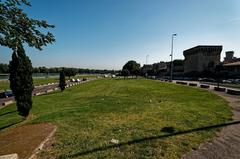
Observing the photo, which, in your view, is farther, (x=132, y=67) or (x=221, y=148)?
(x=132, y=67)

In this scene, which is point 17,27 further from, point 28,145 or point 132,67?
point 132,67

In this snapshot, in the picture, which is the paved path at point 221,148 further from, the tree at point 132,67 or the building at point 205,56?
the tree at point 132,67

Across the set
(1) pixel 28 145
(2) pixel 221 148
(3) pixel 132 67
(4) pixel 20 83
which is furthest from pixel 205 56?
(1) pixel 28 145

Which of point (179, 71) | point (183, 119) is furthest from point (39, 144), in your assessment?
point (179, 71)

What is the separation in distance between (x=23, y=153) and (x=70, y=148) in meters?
1.43

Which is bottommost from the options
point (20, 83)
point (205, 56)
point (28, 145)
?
point (28, 145)

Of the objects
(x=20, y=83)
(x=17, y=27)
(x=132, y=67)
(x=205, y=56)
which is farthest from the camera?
(x=132, y=67)

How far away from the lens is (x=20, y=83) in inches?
460

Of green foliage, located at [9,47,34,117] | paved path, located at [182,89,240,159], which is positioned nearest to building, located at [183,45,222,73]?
paved path, located at [182,89,240,159]

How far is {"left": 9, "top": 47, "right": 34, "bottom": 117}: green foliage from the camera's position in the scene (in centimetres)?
1152

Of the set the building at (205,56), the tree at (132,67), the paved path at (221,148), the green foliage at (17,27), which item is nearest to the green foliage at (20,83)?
the green foliage at (17,27)

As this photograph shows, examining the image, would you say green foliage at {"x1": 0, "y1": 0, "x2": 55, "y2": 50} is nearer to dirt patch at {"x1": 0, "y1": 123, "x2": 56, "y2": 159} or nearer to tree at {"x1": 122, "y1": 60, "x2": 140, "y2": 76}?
dirt patch at {"x1": 0, "y1": 123, "x2": 56, "y2": 159}

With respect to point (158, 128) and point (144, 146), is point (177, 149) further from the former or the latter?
point (158, 128)

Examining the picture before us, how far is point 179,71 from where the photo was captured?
376ft
